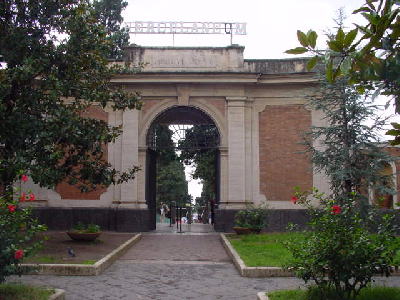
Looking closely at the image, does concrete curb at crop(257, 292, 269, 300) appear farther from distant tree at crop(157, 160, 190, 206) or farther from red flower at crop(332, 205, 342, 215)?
distant tree at crop(157, 160, 190, 206)

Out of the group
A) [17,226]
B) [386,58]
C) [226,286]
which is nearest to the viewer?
[386,58]

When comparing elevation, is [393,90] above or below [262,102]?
below

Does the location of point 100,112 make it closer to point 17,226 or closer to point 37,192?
point 37,192

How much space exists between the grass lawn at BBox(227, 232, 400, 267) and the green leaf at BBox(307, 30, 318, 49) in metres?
5.55

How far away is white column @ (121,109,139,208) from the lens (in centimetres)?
1859

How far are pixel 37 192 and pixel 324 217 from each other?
1453cm

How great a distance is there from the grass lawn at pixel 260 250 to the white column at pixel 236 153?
2.63 meters

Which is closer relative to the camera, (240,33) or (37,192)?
(37,192)

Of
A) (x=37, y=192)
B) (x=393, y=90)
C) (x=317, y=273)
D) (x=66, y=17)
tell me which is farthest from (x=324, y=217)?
(x=37, y=192)

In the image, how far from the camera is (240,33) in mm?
20328

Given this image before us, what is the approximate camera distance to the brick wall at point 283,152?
1883 centimetres

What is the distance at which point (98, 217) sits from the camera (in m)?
18.6

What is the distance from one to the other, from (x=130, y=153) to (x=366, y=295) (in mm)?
13250

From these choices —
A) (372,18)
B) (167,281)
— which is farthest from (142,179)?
(372,18)
